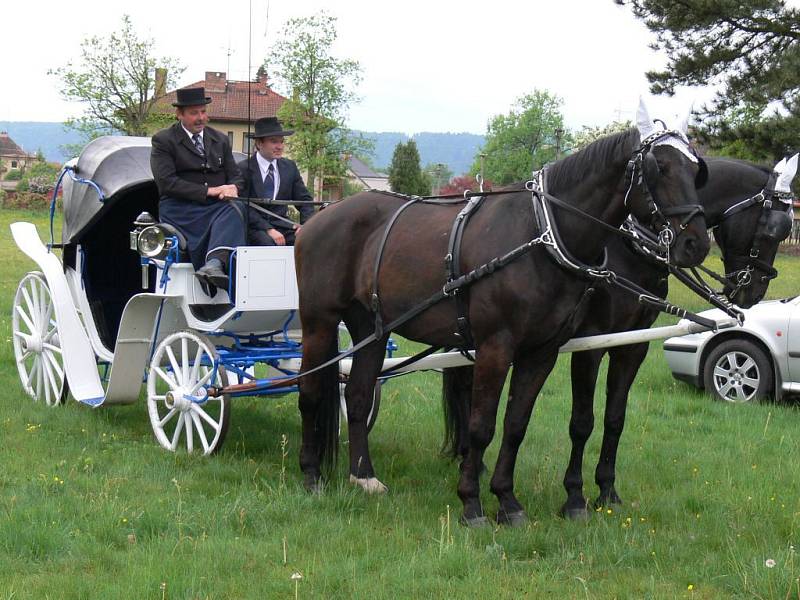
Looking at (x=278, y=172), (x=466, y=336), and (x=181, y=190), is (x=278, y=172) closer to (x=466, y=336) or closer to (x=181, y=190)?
(x=181, y=190)

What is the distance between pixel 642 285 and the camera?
228 inches

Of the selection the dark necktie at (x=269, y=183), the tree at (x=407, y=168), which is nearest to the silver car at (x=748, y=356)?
the dark necktie at (x=269, y=183)

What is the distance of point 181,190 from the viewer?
22.9 ft

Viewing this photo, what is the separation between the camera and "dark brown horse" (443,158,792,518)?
227 inches

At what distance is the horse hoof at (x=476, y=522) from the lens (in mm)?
5391

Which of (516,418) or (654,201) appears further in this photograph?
(516,418)

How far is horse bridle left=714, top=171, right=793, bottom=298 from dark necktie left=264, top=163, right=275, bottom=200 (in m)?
3.35

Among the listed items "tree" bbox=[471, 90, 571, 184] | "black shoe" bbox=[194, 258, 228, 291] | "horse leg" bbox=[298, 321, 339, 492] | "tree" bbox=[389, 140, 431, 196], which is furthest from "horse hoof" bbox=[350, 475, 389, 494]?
"tree" bbox=[471, 90, 571, 184]

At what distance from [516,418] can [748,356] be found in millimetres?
4717

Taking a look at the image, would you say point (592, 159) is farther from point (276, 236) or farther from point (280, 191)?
point (280, 191)

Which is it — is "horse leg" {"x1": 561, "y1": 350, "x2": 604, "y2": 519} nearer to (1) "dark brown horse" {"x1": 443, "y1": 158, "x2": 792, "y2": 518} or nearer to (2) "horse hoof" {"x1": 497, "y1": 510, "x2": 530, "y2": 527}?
(1) "dark brown horse" {"x1": 443, "y1": 158, "x2": 792, "y2": 518}

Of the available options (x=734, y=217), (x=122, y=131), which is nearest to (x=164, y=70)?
(x=122, y=131)

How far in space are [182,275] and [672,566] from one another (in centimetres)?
384

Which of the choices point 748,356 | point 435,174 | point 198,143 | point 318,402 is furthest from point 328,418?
point 435,174
